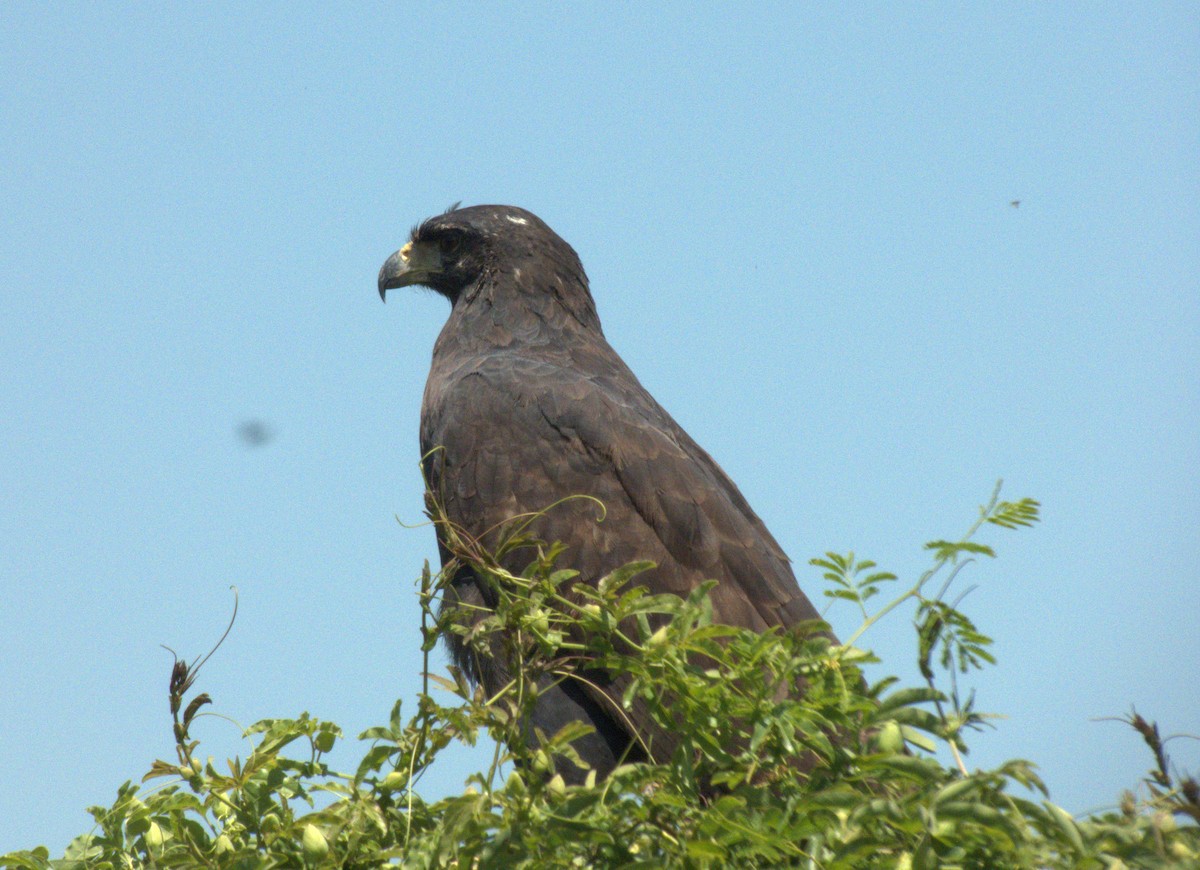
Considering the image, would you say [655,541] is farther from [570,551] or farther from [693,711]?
[693,711]

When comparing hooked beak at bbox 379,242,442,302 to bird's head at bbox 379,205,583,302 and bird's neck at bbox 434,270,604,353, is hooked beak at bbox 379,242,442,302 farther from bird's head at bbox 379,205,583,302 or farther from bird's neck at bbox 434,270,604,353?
bird's neck at bbox 434,270,604,353

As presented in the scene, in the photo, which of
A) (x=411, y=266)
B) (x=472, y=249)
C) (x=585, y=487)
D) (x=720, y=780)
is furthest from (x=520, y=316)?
(x=720, y=780)

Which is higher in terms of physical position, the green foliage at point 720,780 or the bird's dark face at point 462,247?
the bird's dark face at point 462,247

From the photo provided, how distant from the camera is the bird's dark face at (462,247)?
7.04 metres

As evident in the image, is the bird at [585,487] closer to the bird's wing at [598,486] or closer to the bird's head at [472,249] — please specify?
the bird's wing at [598,486]

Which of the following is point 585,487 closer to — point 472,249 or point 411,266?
point 472,249

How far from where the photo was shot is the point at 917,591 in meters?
2.15

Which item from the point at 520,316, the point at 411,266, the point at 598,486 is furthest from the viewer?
the point at 411,266

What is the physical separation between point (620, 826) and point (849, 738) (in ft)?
1.38

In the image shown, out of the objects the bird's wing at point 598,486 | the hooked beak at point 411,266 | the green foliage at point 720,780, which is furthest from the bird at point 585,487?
the green foliage at point 720,780

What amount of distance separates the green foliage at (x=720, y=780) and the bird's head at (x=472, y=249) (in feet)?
15.0

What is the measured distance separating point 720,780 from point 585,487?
3.19 metres

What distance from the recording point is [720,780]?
2.20 metres

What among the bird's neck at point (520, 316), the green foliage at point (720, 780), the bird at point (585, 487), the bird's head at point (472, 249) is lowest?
the green foliage at point (720, 780)
